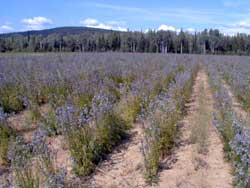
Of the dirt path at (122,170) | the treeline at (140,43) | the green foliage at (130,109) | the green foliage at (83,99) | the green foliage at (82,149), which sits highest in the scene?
the treeline at (140,43)

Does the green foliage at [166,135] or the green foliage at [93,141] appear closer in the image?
the green foliage at [93,141]

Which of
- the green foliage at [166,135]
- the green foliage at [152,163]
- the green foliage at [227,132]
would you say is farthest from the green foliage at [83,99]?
the green foliage at [227,132]

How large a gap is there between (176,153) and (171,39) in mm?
75943

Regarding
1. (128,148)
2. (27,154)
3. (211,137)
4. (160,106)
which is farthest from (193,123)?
(27,154)

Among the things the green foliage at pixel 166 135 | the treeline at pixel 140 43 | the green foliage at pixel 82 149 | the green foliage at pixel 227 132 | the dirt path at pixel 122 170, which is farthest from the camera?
the treeline at pixel 140 43

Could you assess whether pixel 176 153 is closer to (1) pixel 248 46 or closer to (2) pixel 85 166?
(2) pixel 85 166

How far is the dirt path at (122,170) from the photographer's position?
4.80 metres

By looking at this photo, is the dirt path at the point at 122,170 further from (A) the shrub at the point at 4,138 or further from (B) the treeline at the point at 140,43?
(B) the treeline at the point at 140,43

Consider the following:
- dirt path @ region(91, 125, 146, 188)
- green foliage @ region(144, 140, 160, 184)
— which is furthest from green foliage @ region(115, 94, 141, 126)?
green foliage @ region(144, 140, 160, 184)

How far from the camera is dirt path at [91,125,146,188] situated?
4.80 metres

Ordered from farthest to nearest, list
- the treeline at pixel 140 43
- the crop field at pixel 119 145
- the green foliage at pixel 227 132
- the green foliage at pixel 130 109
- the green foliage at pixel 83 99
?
the treeline at pixel 140 43 → the green foliage at pixel 83 99 → the green foliage at pixel 130 109 → the green foliage at pixel 227 132 → the crop field at pixel 119 145

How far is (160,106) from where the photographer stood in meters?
6.52

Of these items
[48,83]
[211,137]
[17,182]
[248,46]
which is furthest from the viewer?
[248,46]

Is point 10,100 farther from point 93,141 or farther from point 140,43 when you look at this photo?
point 140,43
